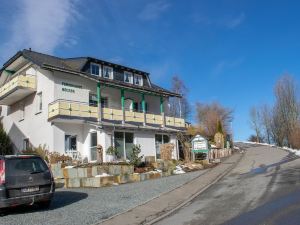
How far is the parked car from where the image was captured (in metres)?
11.2

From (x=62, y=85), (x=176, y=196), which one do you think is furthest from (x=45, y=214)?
(x=62, y=85)

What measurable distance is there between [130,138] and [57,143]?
18.5ft

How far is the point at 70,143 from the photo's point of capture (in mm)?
27641

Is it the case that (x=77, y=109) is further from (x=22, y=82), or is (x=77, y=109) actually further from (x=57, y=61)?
(x=57, y=61)

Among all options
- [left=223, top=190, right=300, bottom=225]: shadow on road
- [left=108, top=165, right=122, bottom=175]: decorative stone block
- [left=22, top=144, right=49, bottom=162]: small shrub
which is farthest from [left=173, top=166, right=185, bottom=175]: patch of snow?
[left=223, top=190, right=300, bottom=225]: shadow on road

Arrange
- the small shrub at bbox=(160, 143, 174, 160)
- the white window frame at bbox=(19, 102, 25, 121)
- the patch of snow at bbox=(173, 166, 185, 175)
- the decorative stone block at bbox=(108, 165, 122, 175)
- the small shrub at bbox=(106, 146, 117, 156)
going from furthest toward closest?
the white window frame at bbox=(19, 102, 25, 121) → the small shrub at bbox=(160, 143, 174, 160) → the small shrub at bbox=(106, 146, 117, 156) → the patch of snow at bbox=(173, 166, 185, 175) → the decorative stone block at bbox=(108, 165, 122, 175)

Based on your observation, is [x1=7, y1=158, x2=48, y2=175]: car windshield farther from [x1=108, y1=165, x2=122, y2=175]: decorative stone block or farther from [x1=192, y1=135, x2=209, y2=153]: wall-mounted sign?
[x1=192, y1=135, x2=209, y2=153]: wall-mounted sign

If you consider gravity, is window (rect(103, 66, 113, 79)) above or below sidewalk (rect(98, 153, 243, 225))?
above

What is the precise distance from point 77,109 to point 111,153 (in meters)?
4.15

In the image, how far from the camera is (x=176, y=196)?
1420cm

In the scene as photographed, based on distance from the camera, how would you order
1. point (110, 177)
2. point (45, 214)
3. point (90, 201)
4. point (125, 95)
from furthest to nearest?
point (125, 95), point (110, 177), point (90, 201), point (45, 214)

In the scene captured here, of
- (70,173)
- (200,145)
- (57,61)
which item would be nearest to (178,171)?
(200,145)

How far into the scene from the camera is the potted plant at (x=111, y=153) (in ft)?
83.1

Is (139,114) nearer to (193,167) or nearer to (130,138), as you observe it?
(130,138)
